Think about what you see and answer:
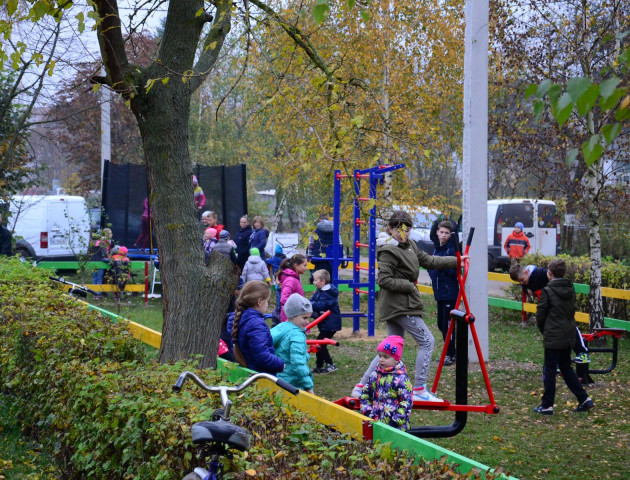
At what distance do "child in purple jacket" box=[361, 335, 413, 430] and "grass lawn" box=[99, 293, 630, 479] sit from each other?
82cm

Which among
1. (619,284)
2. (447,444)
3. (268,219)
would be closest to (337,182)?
(619,284)

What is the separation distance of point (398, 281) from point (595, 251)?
5.31 metres

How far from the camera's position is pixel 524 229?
25.7 meters

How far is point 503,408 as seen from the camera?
779cm

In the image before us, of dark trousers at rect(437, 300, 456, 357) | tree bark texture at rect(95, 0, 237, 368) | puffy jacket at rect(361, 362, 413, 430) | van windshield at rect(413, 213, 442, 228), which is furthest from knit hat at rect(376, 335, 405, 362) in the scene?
van windshield at rect(413, 213, 442, 228)

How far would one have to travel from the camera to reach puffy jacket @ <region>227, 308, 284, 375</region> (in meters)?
5.68

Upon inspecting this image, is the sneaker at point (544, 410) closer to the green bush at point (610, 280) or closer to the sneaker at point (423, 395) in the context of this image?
the sneaker at point (423, 395)

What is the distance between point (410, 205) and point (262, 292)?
12.8m

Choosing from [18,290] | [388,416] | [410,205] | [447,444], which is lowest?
[447,444]

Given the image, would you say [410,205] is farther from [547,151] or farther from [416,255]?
[416,255]

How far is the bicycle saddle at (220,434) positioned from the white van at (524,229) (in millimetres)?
23343

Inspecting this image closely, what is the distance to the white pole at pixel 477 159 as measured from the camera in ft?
32.0

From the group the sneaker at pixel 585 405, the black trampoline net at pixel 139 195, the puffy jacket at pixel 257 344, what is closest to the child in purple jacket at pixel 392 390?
the puffy jacket at pixel 257 344

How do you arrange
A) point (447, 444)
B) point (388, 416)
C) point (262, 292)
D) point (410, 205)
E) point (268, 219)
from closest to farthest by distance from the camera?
1. point (388, 416)
2. point (262, 292)
3. point (447, 444)
4. point (410, 205)
5. point (268, 219)
